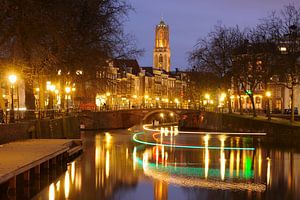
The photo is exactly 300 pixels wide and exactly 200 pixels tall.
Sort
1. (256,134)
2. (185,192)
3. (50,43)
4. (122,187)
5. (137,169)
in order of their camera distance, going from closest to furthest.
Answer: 1. (185,192)
2. (122,187)
3. (137,169)
4. (50,43)
5. (256,134)

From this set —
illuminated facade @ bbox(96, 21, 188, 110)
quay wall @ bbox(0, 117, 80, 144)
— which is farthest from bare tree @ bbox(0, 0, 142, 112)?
illuminated facade @ bbox(96, 21, 188, 110)

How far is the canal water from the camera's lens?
2267cm

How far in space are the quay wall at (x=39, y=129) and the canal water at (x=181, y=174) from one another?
2729 mm

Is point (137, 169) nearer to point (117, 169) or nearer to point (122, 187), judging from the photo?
point (117, 169)

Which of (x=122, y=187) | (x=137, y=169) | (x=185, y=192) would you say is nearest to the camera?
(x=185, y=192)

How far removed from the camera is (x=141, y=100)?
142 metres

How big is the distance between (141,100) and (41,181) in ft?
384

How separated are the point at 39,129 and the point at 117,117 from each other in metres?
44.5

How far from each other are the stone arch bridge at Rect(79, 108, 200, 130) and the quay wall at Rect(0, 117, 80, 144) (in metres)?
23.5

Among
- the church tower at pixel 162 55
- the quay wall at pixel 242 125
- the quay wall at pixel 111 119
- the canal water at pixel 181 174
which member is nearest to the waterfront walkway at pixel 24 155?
the canal water at pixel 181 174

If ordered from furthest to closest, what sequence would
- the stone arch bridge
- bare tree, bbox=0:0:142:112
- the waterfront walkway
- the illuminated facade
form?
1. the illuminated facade
2. the stone arch bridge
3. bare tree, bbox=0:0:142:112
4. the waterfront walkway

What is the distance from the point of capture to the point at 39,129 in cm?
3619

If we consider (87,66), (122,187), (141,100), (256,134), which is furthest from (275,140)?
(141,100)

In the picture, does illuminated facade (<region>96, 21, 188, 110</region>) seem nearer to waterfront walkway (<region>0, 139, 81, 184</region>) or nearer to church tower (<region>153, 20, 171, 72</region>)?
church tower (<region>153, 20, 171, 72</region>)
